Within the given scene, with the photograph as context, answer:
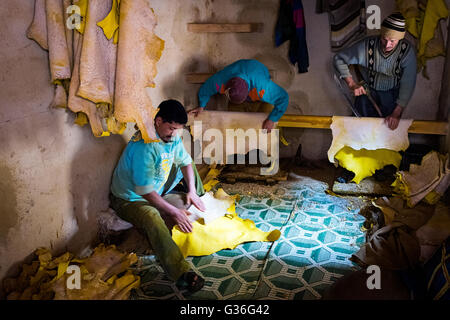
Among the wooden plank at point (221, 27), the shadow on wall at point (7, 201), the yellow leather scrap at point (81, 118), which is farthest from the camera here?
the wooden plank at point (221, 27)

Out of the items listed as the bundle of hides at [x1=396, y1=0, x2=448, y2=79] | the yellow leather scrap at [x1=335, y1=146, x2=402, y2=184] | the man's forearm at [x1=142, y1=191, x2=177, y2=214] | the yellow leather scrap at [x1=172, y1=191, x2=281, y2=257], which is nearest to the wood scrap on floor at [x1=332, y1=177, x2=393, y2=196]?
the yellow leather scrap at [x1=335, y1=146, x2=402, y2=184]

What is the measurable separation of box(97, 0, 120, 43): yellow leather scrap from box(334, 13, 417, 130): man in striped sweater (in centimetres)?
313

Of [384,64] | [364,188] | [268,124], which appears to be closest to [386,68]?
[384,64]

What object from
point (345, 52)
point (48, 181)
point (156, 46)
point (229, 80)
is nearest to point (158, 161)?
point (48, 181)

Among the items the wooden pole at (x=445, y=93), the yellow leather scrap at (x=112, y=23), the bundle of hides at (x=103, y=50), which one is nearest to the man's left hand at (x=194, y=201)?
the bundle of hides at (x=103, y=50)

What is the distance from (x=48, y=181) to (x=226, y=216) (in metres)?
1.67

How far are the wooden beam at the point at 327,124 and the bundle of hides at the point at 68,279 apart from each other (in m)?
2.56

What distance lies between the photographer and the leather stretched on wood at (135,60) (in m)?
2.44

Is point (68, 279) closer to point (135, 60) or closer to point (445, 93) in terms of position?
point (135, 60)

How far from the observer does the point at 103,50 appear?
2.52 meters

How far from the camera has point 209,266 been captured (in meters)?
3.40

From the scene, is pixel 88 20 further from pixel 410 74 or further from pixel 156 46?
pixel 410 74

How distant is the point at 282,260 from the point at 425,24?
3.45m

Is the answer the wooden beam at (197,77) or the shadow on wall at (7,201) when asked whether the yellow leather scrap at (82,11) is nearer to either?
the shadow on wall at (7,201)
